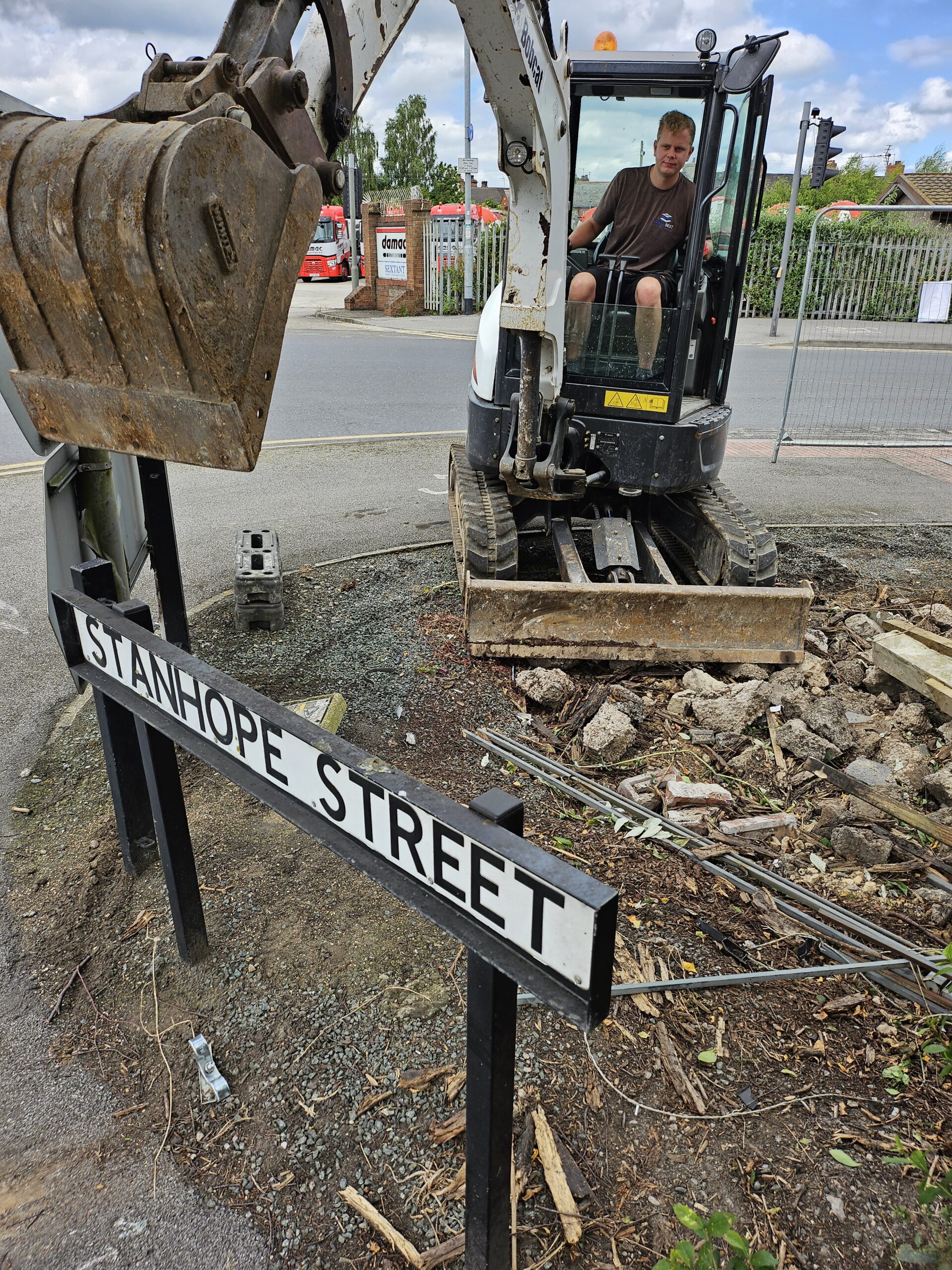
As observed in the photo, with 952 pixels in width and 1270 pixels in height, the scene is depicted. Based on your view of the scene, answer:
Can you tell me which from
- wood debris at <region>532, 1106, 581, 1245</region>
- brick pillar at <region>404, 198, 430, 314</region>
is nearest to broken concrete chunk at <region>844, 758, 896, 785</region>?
wood debris at <region>532, 1106, 581, 1245</region>

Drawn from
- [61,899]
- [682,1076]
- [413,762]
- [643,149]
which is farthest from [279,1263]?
[643,149]

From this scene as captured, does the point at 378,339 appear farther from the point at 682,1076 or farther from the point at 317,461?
the point at 682,1076

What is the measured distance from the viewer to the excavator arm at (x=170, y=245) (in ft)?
6.88

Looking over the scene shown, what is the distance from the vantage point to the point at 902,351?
17062 millimetres

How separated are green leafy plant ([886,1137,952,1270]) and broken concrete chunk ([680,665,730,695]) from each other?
2.47 metres

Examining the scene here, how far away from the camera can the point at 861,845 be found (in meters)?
3.46

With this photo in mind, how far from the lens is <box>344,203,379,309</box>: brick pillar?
86.9 feet

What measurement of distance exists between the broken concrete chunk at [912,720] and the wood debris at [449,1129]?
2879 mm

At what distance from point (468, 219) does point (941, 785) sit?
75.8 feet

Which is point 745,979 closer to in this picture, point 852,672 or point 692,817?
point 692,817

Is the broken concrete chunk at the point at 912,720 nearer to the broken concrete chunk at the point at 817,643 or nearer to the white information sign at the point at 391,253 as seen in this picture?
the broken concrete chunk at the point at 817,643

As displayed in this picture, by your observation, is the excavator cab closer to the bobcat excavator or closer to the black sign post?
the bobcat excavator

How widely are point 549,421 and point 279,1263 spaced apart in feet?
14.2

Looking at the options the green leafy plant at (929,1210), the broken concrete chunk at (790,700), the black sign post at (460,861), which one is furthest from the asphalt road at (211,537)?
the broken concrete chunk at (790,700)
